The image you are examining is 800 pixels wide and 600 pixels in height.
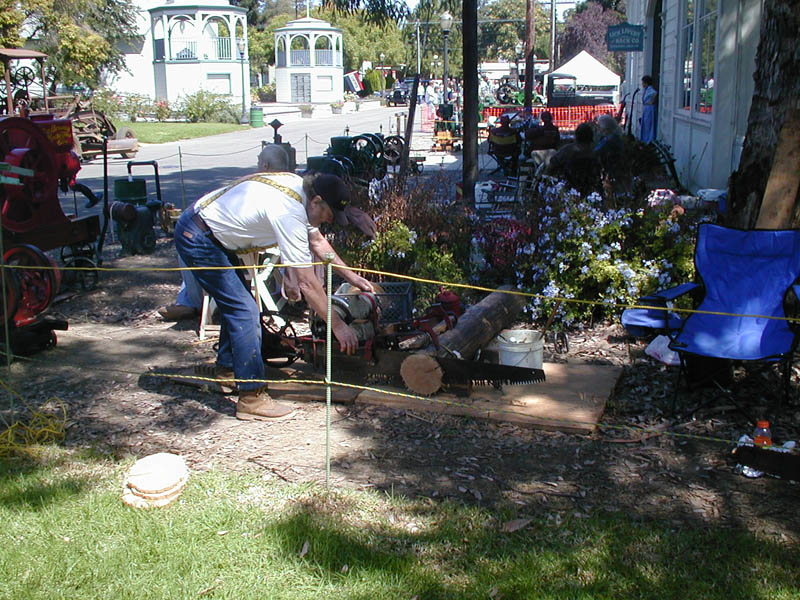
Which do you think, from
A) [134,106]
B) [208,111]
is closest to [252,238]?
[208,111]

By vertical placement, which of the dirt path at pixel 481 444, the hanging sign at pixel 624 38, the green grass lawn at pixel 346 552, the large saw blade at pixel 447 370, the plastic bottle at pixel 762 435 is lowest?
the green grass lawn at pixel 346 552

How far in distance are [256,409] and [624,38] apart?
17.5 m

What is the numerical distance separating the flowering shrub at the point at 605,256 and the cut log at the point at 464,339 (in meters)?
0.37

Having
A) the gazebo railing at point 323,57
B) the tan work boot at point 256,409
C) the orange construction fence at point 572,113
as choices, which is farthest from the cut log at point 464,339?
the gazebo railing at point 323,57

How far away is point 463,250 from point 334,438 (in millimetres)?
3369

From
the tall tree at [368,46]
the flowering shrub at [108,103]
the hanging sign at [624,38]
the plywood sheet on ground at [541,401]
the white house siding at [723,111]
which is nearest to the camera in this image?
Result: the plywood sheet on ground at [541,401]

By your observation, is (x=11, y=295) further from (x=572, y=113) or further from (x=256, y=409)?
(x=572, y=113)

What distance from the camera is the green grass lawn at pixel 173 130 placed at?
95.1 ft

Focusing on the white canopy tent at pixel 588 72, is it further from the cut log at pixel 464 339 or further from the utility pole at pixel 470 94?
the cut log at pixel 464 339

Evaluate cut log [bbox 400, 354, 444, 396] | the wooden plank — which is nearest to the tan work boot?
cut log [bbox 400, 354, 444, 396]

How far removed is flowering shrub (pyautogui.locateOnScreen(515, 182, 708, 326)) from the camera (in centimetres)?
654

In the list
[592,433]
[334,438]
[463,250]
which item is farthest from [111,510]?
[463,250]

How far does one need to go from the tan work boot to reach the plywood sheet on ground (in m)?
0.54

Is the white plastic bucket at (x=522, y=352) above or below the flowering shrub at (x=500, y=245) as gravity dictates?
below
